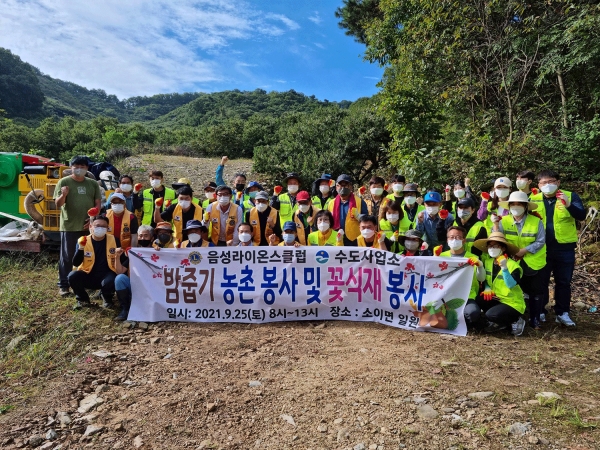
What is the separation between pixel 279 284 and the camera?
5.09 metres

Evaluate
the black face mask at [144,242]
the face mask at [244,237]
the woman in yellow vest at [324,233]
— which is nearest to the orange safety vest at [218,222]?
the face mask at [244,237]

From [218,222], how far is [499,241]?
3.91 meters

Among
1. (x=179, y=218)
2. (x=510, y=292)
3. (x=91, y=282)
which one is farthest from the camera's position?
(x=179, y=218)

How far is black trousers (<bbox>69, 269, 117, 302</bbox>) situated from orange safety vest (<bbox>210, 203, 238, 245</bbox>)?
4.99 ft

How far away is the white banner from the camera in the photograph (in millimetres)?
4906

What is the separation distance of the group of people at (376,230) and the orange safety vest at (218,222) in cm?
2

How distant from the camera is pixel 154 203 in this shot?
642cm

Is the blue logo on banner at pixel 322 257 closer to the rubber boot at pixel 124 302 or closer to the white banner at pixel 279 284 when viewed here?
the white banner at pixel 279 284

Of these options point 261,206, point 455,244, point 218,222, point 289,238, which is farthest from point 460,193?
point 218,222

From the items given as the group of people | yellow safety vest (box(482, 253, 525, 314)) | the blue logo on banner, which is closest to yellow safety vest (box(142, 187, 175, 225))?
the group of people

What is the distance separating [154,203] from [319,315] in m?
3.36

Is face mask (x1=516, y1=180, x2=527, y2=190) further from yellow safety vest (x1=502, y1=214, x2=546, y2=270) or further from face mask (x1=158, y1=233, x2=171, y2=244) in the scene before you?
face mask (x1=158, y1=233, x2=171, y2=244)

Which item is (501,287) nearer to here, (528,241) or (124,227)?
(528,241)

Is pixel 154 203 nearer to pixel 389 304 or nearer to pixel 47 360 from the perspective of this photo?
pixel 47 360
